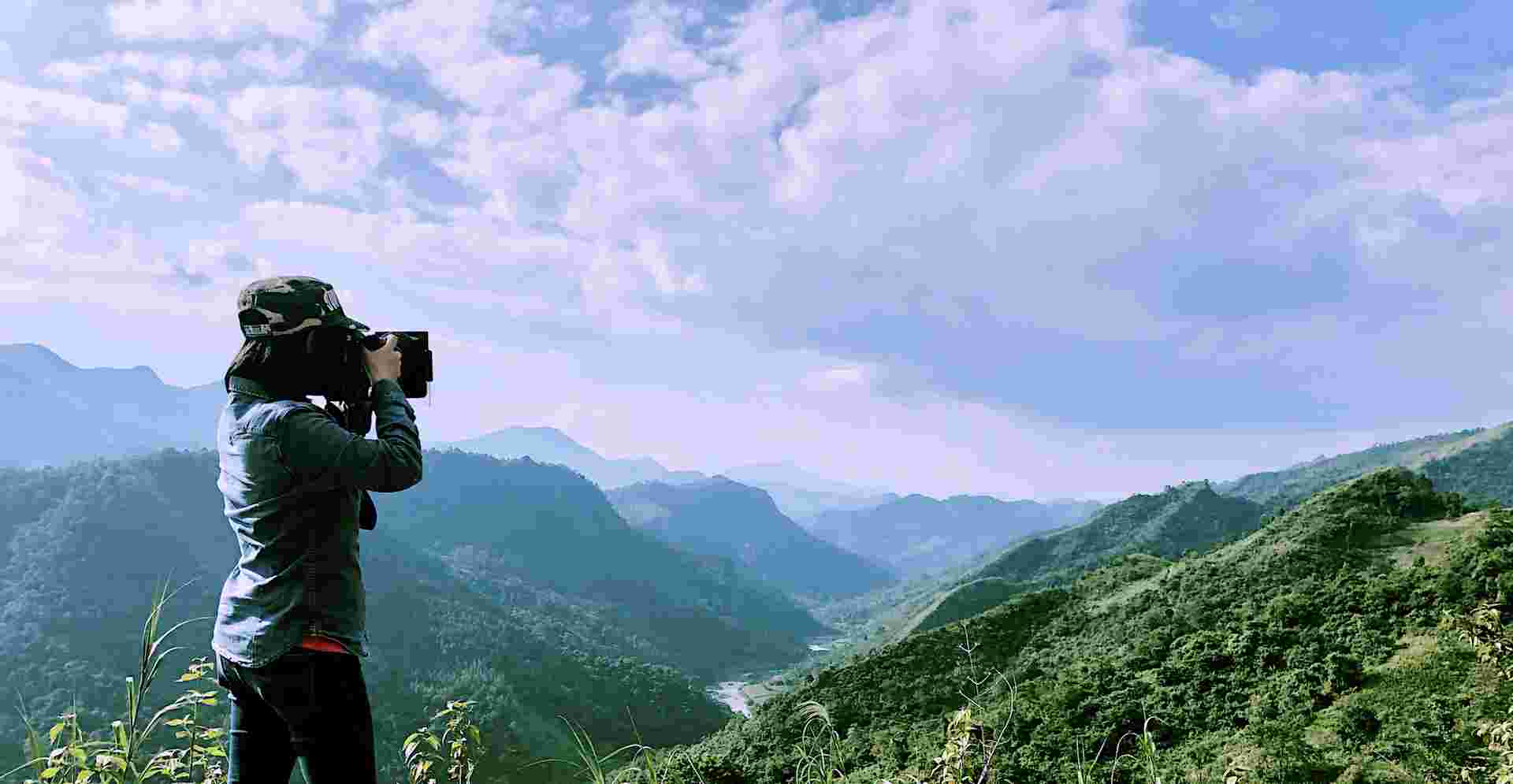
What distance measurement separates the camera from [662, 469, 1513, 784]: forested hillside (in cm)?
1248

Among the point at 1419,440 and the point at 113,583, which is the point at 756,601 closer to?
the point at 113,583

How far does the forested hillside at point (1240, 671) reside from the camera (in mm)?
12484

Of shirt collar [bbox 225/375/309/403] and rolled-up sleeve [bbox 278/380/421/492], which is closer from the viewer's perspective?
rolled-up sleeve [bbox 278/380/421/492]

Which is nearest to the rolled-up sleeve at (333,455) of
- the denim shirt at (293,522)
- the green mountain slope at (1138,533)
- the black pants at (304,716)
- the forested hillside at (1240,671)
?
the denim shirt at (293,522)

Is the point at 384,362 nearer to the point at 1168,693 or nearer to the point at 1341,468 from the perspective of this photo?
the point at 1168,693

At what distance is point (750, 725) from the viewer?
29.7m

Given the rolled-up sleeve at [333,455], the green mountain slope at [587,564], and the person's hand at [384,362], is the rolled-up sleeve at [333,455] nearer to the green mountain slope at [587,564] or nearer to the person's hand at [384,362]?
the person's hand at [384,362]

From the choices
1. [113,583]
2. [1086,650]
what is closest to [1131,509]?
[1086,650]

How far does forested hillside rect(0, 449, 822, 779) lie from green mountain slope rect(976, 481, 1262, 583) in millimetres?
38189

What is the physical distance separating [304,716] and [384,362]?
1.03m

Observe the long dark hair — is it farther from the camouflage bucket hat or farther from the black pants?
the black pants

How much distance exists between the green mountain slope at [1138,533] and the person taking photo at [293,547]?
80.3 metres

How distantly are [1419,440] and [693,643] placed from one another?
13112cm

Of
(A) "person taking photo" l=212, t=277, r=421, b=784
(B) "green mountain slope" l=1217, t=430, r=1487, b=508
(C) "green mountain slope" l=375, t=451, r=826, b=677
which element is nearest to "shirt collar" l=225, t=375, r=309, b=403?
(A) "person taking photo" l=212, t=277, r=421, b=784
